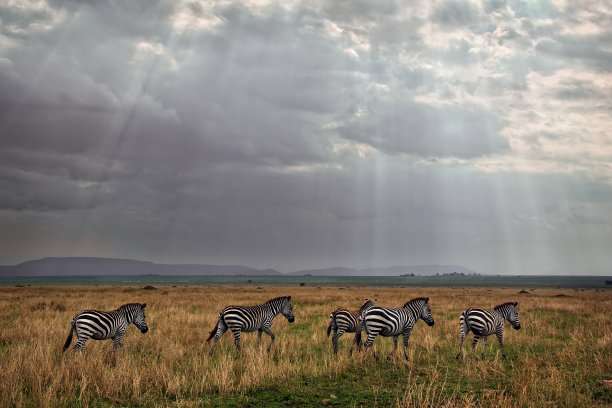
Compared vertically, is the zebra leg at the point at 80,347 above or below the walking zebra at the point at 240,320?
below

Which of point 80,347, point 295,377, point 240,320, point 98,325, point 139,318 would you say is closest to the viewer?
point 295,377

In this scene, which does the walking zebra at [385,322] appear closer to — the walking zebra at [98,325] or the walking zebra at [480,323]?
the walking zebra at [480,323]

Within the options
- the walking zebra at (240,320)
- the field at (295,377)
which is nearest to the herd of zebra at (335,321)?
the walking zebra at (240,320)

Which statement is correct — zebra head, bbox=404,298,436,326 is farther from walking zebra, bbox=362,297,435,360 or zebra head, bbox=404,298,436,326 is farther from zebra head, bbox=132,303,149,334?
zebra head, bbox=132,303,149,334

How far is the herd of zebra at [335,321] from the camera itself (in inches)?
476

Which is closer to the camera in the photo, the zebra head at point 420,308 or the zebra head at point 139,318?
the zebra head at point 420,308

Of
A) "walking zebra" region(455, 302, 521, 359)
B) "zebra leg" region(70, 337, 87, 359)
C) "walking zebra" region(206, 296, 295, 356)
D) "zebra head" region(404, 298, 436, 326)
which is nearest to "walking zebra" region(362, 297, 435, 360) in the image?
"zebra head" region(404, 298, 436, 326)

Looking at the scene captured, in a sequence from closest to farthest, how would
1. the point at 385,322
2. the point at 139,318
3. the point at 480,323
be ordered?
the point at 385,322
the point at 480,323
the point at 139,318

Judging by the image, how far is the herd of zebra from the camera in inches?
476

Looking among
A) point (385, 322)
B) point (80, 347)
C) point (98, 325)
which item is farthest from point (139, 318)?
point (385, 322)

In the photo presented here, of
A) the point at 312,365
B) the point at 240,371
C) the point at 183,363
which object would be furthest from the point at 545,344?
the point at 183,363

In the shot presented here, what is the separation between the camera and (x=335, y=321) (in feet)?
44.0

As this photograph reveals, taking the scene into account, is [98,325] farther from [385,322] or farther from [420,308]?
[420,308]

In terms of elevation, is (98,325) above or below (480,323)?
below
